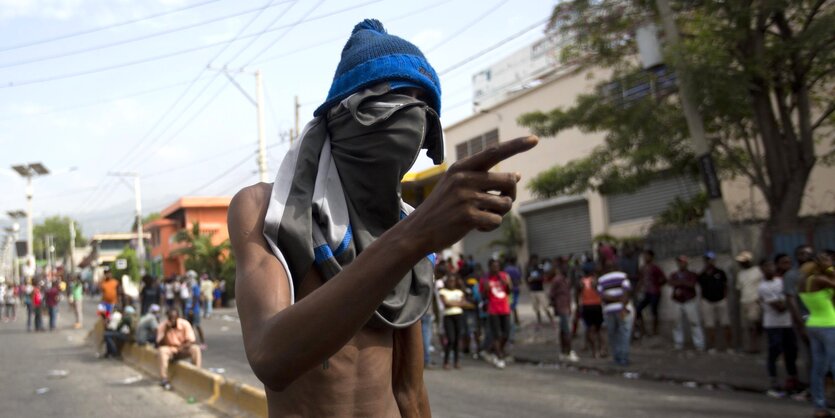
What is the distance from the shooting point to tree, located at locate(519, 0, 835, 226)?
1148 centimetres

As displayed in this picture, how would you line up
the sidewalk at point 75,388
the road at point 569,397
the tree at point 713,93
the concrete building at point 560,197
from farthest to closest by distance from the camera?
the concrete building at point 560,197 → the tree at point 713,93 → the sidewalk at point 75,388 → the road at point 569,397

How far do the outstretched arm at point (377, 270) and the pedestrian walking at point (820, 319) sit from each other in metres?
8.07

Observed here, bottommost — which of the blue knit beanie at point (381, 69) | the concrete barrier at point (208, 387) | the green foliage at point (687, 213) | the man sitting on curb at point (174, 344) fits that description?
the concrete barrier at point (208, 387)

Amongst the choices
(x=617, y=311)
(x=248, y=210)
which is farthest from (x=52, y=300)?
(x=248, y=210)

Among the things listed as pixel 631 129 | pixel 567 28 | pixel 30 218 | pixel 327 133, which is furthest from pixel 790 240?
pixel 30 218

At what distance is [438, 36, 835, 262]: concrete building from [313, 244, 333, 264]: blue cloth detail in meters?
19.4

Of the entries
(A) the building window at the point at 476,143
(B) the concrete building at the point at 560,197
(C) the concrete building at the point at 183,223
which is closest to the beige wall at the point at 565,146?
(B) the concrete building at the point at 560,197

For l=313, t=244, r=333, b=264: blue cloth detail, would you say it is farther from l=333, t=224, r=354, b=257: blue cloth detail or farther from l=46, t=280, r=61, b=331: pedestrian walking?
l=46, t=280, r=61, b=331: pedestrian walking

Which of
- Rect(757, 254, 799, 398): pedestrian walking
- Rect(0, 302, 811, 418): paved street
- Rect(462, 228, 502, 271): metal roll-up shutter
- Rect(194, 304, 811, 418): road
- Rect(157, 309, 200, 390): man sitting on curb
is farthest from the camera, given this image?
Rect(462, 228, 502, 271): metal roll-up shutter

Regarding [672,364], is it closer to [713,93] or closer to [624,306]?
[624,306]

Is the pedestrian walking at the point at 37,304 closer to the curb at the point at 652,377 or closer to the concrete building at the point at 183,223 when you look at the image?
the curb at the point at 652,377

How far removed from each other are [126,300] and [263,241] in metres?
18.8

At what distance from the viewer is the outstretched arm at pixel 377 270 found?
1.09 meters

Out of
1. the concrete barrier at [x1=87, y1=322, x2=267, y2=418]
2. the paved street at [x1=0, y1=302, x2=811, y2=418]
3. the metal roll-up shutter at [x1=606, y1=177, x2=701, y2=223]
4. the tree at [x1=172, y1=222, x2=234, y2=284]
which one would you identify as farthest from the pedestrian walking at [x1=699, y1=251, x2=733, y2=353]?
the tree at [x1=172, y1=222, x2=234, y2=284]
